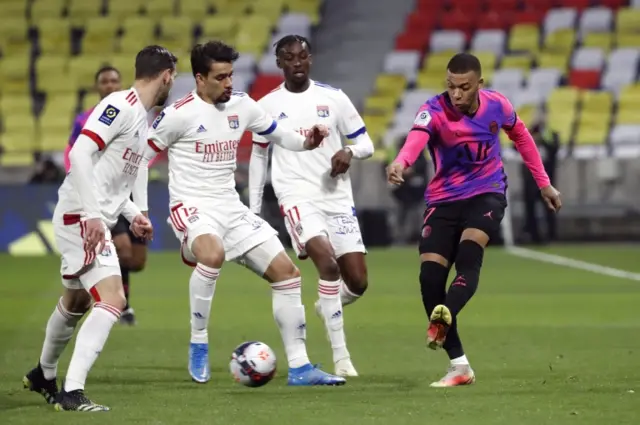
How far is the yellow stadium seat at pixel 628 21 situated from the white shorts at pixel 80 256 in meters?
23.5

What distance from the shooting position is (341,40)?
105 feet

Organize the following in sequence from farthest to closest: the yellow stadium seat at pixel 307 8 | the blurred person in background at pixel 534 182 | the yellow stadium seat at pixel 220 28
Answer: the yellow stadium seat at pixel 307 8 < the yellow stadium seat at pixel 220 28 < the blurred person in background at pixel 534 182

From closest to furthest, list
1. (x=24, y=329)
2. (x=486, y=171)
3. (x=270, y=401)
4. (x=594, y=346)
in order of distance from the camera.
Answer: (x=270, y=401)
(x=486, y=171)
(x=594, y=346)
(x=24, y=329)

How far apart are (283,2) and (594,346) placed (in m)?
22.2

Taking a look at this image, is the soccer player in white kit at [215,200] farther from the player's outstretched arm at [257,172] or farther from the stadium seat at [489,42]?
the stadium seat at [489,42]

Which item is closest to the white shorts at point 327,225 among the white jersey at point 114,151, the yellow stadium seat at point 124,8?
the white jersey at point 114,151

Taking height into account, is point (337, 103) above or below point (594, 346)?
above

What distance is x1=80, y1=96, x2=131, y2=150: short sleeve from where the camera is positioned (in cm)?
791

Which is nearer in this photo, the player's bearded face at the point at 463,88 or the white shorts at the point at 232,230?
the player's bearded face at the point at 463,88

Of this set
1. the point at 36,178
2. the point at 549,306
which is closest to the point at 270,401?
the point at 549,306

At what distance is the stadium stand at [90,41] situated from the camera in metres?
30.0

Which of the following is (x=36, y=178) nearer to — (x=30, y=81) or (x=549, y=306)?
(x=30, y=81)

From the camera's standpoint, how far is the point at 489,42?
3048 cm

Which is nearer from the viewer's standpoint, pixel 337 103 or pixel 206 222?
pixel 206 222
